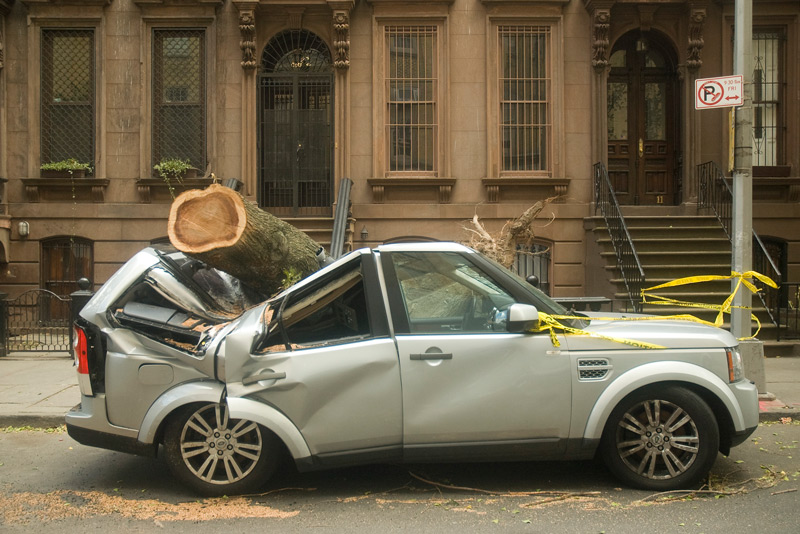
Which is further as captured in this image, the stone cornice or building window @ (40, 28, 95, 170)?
building window @ (40, 28, 95, 170)

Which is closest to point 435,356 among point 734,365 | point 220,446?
point 220,446

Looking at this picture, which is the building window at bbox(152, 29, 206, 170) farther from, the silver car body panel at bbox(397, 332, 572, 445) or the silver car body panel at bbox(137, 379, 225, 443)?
the silver car body panel at bbox(397, 332, 572, 445)

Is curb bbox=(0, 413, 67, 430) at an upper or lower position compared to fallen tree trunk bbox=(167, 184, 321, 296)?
lower

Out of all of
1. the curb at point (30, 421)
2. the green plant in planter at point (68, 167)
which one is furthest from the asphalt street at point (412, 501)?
the green plant in planter at point (68, 167)

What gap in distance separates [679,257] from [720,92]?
487 centimetres

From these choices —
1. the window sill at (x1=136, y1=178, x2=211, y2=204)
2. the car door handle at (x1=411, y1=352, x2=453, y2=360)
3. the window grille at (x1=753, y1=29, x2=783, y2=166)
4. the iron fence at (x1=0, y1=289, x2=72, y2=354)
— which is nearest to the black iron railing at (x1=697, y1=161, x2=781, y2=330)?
the window grille at (x1=753, y1=29, x2=783, y2=166)

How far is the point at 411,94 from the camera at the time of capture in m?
14.0

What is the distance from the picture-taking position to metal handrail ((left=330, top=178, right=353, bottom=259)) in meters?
11.9

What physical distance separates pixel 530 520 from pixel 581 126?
417 inches

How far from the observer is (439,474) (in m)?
5.57

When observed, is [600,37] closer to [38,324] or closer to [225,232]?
[225,232]

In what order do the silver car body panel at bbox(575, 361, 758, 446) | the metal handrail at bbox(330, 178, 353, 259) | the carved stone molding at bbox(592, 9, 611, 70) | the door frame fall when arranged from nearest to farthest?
1. the silver car body panel at bbox(575, 361, 758, 446)
2. the metal handrail at bbox(330, 178, 353, 259)
3. the carved stone molding at bbox(592, 9, 611, 70)
4. the door frame

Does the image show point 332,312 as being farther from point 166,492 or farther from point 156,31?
point 156,31

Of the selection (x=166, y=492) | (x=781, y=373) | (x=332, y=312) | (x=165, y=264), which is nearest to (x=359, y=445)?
(x=332, y=312)
